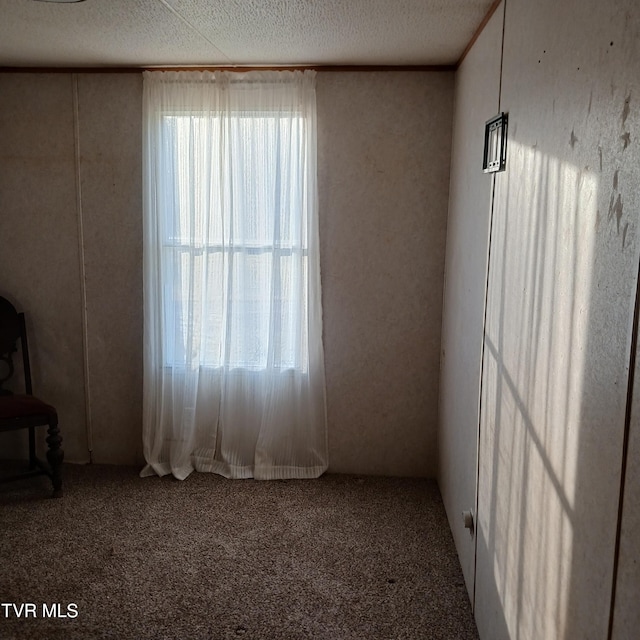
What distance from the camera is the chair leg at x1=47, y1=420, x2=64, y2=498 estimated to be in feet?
11.3

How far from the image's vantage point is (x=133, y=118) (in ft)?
11.9

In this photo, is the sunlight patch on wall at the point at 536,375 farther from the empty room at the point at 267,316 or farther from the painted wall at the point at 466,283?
the painted wall at the point at 466,283

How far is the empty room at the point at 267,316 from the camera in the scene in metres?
2.36

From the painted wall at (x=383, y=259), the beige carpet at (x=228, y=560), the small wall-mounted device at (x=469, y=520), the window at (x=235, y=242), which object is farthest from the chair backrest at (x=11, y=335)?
the small wall-mounted device at (x=469, y=520)

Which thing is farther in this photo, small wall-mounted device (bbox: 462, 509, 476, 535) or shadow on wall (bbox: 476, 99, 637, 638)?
small wall-mounted device (bbox: 462, 509, 476, 535)

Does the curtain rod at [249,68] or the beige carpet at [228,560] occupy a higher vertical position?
the curtain rod at [249,68]

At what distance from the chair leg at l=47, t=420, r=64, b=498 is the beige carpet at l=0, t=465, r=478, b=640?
0.24 ft

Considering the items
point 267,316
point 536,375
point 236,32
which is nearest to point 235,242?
point 267,316

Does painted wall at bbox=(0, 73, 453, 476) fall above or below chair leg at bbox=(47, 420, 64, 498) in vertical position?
above

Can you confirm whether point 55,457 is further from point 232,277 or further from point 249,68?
point 249,68

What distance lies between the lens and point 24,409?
11.0ft

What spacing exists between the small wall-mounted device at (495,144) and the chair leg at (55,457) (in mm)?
2601

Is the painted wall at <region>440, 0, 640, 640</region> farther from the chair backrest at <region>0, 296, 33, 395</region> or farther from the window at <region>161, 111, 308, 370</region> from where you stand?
the chair backrest at <region>0, 296, 33, 395</region>

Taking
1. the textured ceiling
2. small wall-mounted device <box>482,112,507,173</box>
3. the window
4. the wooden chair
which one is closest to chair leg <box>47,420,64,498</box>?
the wooden chair
